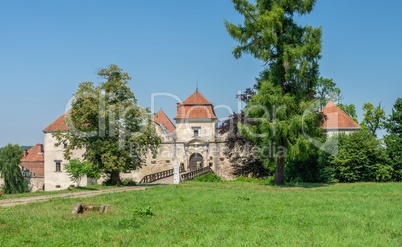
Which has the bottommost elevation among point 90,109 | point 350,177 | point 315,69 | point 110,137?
point 350,177

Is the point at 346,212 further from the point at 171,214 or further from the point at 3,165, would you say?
the point at 3,165

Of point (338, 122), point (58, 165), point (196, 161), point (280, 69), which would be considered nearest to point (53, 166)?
point (58, 165)

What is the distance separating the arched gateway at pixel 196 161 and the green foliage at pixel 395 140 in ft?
71.8

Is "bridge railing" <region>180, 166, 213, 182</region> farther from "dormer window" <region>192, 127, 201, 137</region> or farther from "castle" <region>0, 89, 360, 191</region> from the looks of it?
"dormer window" <region>192, 127, 201, 137</region>

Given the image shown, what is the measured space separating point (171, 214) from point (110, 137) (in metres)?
17.7

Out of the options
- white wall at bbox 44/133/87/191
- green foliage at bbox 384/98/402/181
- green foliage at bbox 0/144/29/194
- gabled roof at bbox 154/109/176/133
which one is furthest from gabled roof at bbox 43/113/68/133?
green foliage at bbox 384/98/402/181

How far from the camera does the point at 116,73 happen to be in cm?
3117

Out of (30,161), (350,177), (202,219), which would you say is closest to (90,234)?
(202,219)

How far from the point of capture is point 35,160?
7250cm

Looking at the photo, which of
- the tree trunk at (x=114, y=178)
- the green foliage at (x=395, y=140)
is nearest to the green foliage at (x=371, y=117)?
the green foliage at (x=395, y=140)

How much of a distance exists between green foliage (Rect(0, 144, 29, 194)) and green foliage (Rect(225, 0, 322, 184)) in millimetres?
43697

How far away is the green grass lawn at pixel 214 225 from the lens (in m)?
9.27

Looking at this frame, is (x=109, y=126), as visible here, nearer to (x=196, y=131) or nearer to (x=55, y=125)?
(x=196, y=131)

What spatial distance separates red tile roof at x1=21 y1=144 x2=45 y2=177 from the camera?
66375 millimetres
